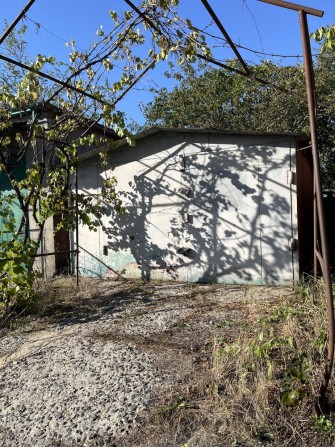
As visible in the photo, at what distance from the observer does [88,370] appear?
388cm

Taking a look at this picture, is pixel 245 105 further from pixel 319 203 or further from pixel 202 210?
pixel 319 203

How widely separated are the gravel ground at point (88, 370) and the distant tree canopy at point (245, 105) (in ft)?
26.0

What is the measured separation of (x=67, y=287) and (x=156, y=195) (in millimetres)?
2569

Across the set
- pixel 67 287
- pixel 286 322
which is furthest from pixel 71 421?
pixel 67 287

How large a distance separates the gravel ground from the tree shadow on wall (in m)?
1.29

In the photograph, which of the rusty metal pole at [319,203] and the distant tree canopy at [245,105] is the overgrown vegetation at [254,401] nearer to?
the rusty metal pole at [319,203]

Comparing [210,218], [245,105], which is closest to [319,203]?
[210,218]

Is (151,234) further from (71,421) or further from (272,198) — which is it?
(71,421)

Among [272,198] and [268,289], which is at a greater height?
[272,198]

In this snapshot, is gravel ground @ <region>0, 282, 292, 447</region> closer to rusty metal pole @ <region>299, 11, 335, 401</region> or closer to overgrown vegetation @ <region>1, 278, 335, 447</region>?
overgrown vegetation @ <region>1, 278, 335, 447</region>

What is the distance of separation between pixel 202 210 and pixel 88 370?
4618mm

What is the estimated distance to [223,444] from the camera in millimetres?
2637

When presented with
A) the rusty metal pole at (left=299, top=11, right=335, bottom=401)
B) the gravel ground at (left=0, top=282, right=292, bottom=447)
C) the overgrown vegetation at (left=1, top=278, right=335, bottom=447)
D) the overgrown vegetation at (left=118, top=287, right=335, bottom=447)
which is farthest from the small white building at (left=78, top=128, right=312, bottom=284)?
the rusty metal pole at (left=299, top=11, right=335, bottom=401)

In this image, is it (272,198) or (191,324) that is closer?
(191,324)
